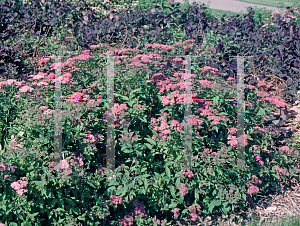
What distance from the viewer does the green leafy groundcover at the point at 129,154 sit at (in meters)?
2.86

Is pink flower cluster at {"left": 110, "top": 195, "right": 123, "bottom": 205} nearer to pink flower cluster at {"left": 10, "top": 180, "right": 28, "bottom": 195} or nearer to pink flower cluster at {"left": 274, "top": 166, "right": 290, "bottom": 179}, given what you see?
pink flower cluster at {"left": 10, "top": 180, "right": 28, "bottom": 195}

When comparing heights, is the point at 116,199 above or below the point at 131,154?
below

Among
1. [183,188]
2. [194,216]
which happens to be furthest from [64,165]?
[194,216]

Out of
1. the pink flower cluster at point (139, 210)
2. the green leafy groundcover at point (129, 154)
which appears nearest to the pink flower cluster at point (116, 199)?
the green leafy groundcover at point (129, 154)

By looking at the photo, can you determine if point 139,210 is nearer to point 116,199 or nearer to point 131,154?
point 116,199

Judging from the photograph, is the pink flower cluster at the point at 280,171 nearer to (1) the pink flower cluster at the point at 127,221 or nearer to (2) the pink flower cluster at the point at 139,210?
(2) the pink flower cluster at the point at 139,210

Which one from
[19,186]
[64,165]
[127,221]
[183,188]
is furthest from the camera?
[183,188]

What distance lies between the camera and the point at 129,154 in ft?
12.1

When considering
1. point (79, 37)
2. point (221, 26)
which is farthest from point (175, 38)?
point (79, 37)

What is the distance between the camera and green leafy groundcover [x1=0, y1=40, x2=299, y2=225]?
9.38ft

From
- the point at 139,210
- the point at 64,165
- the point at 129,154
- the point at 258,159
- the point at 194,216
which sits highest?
the point at 64,165

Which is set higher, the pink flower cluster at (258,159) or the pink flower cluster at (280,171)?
the pink flower cluster at (258,159)

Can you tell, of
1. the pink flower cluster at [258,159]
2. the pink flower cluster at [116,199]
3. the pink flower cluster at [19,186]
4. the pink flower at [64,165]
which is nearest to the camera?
the pink flower cluster at [19,186]

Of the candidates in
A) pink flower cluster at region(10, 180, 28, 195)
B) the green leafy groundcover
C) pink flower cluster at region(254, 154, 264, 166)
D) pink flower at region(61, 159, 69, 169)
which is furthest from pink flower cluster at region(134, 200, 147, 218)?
pink flower cluster at region(254, 154, 264, 166)
